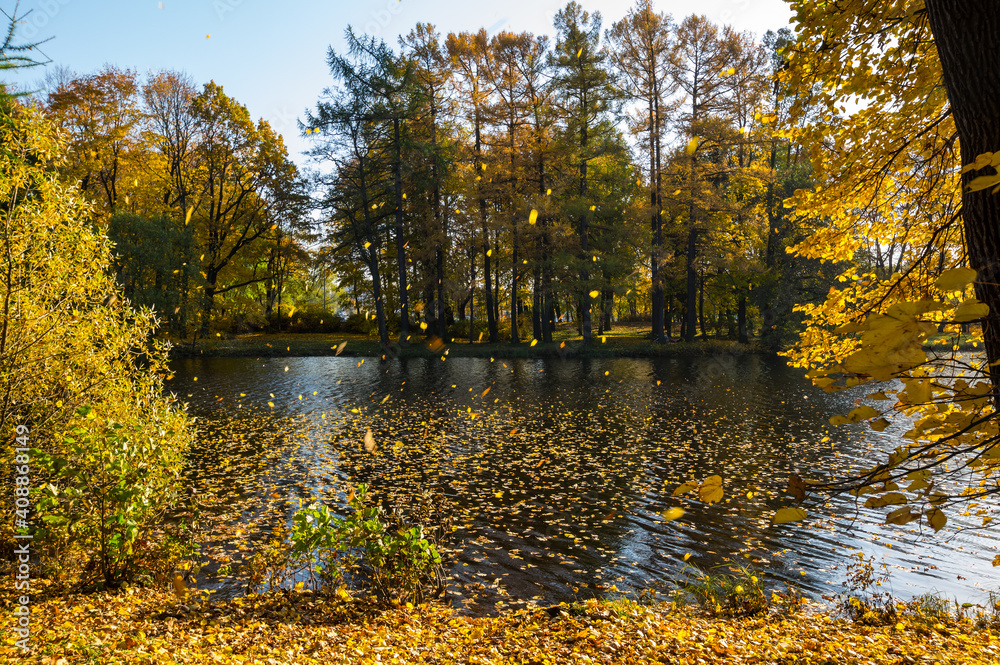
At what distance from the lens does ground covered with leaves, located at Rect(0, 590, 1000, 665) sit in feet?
12.9

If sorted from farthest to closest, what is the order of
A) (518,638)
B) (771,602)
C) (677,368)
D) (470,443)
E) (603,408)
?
(677,368), (603,408), (470,443), (771,602), (518,638)

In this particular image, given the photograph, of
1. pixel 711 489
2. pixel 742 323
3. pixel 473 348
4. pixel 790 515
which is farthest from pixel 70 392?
pixel 742 323

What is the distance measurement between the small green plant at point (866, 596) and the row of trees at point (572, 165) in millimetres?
21798

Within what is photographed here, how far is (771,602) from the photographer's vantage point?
5.43 meters

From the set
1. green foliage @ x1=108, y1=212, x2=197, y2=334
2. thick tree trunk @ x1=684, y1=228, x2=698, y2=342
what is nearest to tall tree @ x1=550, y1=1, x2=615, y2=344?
thick tree trunk @ x1=684, y1=228, x2=698, y2=342

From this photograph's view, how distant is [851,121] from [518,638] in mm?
5459

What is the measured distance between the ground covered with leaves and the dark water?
2.54ft

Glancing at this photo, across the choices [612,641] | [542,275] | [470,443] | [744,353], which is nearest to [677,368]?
[744,353]

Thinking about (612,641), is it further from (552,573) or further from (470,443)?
(470,443)

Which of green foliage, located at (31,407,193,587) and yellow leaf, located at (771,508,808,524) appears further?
green foliage, located at (31,407,193,587)

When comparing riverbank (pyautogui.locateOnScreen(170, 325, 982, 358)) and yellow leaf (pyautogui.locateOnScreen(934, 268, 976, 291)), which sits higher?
yellow leaf (pyautogui.locateOnScreen(934, 268, 976, 291))

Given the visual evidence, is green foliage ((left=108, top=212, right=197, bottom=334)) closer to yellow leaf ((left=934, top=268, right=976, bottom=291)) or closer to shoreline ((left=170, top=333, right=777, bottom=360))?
shoreline ((left=170, top=333, right=777, bottom=360))

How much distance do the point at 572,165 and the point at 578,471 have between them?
2249cm

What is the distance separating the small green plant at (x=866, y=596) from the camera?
16.3 feet
